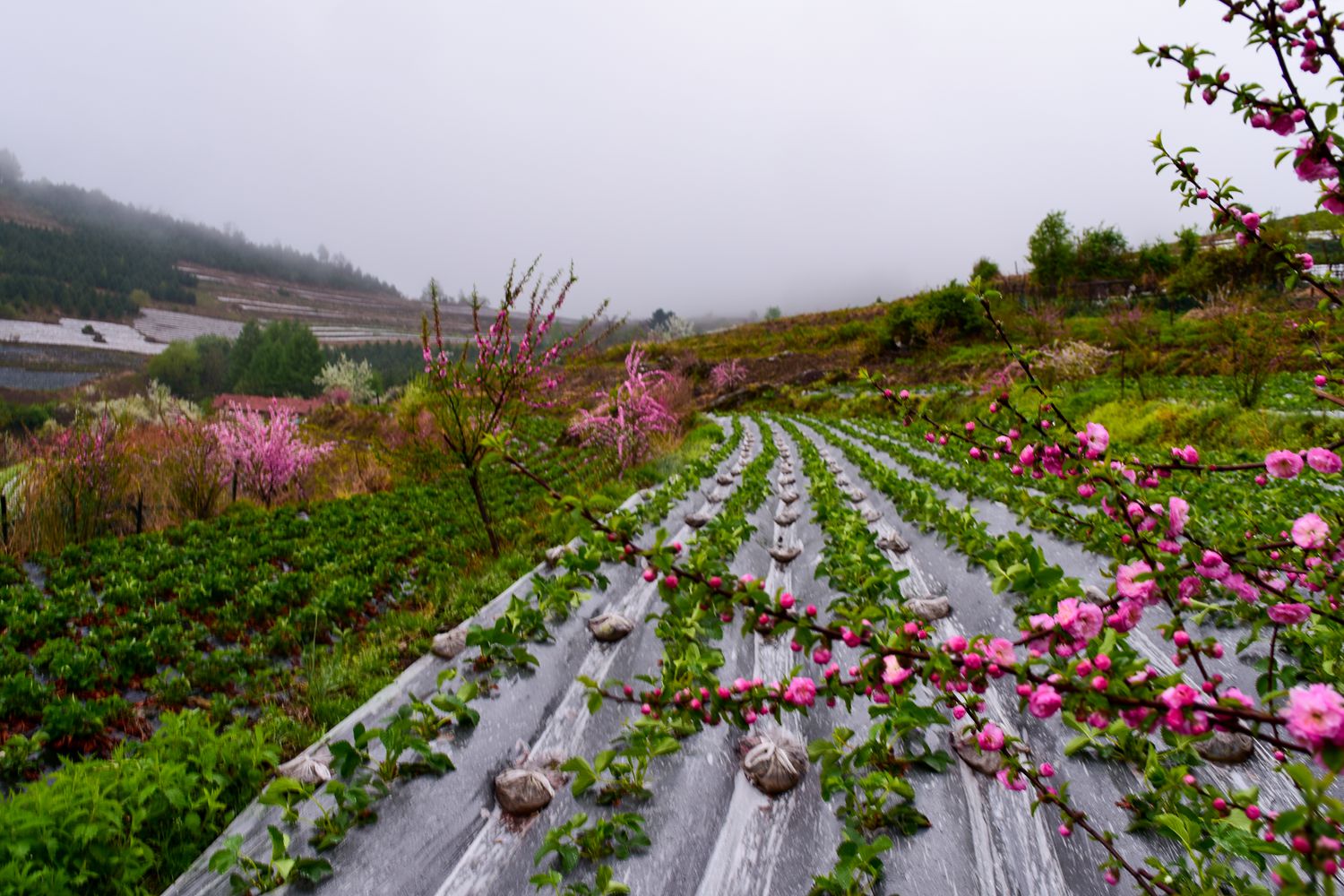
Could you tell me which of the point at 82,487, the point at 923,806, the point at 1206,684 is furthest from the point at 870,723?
the point at 82,487

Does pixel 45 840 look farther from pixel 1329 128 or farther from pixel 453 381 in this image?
pixel 453 381

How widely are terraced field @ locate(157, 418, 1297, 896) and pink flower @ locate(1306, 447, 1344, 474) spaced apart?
0.51 metres

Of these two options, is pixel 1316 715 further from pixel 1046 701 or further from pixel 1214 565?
pixel 1214 565

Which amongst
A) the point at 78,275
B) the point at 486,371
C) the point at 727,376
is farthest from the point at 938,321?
the point at 78,275

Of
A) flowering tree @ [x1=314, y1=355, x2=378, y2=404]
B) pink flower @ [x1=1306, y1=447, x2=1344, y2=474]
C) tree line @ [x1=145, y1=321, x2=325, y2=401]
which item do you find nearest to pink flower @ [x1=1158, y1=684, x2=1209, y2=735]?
pink flower @ [x1=1306, y1=447, x2=1344, y2=474]

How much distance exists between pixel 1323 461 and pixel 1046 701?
0.87 metres

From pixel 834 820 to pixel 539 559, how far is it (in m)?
3.52

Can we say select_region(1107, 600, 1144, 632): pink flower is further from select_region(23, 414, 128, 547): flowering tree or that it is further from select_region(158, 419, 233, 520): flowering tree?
select_region(158, 419, 233, 520): flowering tree

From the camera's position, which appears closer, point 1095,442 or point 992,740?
point 992,740

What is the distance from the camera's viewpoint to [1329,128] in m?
1.19

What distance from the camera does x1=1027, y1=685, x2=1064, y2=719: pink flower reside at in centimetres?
100

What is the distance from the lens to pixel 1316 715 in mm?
689

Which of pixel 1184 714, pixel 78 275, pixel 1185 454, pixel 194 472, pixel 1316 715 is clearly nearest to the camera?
pixel 1316 715

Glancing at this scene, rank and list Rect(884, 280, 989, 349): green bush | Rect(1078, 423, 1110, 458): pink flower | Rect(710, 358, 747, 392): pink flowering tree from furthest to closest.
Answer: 1. Rect(710, 358, 747, 392): pink flowering tree
2. Rect(884, 280, 989, 349): green bush
3. Rect(1078, 423, 1110, 458): pink flower
